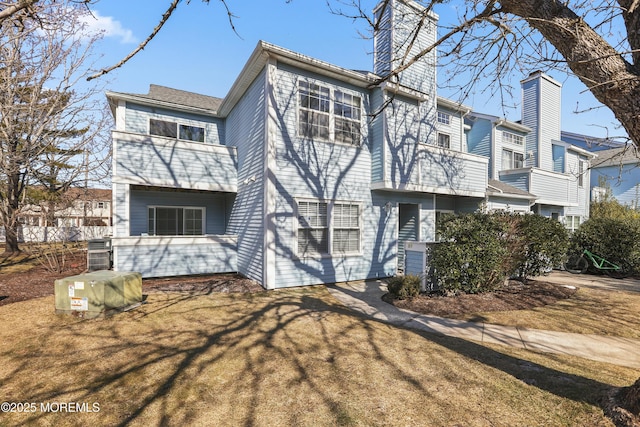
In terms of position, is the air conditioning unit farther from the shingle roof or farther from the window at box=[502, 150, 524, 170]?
the window at box=[502, 150, 524, 170]

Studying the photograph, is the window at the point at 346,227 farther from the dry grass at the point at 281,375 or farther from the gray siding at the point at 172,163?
the gray siding at the point at 172,163

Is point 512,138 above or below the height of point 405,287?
above

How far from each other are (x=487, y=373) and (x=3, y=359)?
6.31m

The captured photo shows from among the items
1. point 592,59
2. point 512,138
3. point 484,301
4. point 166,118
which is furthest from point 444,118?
point 166,118

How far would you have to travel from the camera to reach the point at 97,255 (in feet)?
32.6

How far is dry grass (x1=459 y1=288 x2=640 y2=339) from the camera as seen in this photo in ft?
18.6

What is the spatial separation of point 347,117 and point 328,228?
12.0ft

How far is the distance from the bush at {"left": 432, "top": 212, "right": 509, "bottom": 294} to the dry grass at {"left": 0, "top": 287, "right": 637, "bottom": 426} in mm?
2778

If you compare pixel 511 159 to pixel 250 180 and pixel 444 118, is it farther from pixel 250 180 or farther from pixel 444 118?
pixel 250 180

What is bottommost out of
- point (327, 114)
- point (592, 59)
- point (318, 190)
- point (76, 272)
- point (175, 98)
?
point (76, 272)

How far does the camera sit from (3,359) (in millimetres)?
4035

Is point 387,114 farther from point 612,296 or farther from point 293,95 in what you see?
point 612,296

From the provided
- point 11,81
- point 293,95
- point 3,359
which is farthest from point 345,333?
point 11,81

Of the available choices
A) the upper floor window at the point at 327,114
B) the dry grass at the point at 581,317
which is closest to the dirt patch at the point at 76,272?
the upper floor window at the point at 327,114
